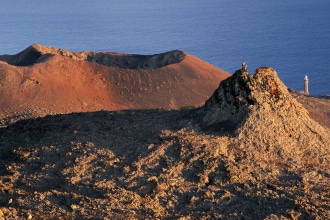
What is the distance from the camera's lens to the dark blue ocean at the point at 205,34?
97688 millimetres

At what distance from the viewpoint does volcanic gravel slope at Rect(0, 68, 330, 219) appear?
1218 cm

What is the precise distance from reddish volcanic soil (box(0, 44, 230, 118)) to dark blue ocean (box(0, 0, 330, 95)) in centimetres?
3677

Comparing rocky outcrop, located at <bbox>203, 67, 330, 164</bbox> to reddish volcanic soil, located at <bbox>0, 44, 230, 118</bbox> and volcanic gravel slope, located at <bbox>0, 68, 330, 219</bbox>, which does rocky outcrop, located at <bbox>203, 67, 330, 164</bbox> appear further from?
reddish volcanic soil, located at <bbox>0, 44, 230, 118</bbox>

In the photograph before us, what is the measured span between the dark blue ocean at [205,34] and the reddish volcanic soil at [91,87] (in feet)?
121

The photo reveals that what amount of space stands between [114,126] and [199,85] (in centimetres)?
2474

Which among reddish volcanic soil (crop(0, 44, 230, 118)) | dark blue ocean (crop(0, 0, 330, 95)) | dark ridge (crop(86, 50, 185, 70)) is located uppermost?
dark blue ocean (crop(0, 0, 330, 95))

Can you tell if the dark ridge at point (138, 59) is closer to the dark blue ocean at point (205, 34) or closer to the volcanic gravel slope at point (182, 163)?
the volcanic gravel slope at point (182, 163)

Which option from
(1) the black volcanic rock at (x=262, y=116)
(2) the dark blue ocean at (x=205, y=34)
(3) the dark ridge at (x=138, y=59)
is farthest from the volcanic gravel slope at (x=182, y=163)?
(2) the dark blue ocean at (x=205, y=34)

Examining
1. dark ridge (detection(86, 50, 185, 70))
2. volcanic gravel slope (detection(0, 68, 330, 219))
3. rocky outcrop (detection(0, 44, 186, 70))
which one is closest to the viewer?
volcanic gravel slope (detection(0, 68, 330, 219))

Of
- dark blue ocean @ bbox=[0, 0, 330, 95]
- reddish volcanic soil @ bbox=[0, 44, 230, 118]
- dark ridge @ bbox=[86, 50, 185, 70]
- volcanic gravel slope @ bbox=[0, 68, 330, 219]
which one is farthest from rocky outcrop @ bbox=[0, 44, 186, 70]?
dark blue ocean @ bbox=[0, 0, 330, 95]

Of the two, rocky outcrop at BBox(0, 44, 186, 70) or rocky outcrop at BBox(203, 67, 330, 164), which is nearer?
rocky outcrop at BBox(203, 67, 330, 164)

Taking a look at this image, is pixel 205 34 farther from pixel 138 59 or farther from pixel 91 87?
pixel 91 87

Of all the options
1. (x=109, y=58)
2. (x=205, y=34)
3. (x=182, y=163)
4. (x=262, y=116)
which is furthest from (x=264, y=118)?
(x=205, y=34)

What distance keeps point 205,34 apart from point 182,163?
11557cm
